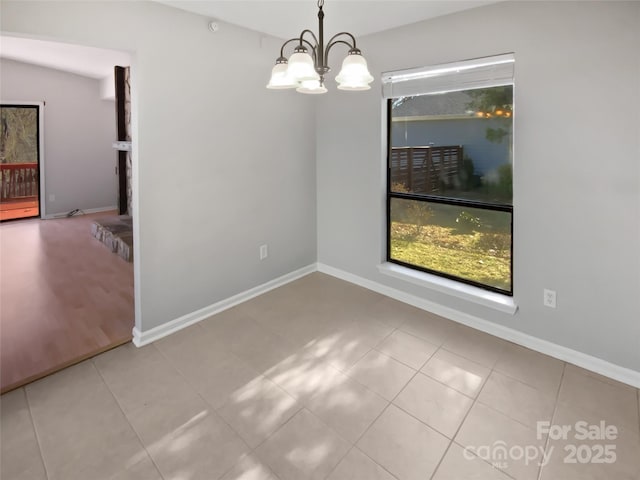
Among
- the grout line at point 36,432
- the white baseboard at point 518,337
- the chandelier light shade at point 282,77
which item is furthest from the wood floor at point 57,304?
the white baseboard at point 518,337

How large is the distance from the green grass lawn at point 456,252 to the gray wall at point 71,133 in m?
6.56

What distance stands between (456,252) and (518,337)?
0.80m

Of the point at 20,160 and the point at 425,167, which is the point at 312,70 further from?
the point at 20,160

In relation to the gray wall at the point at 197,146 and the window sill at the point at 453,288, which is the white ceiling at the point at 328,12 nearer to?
the gray wall at the point at 197,146

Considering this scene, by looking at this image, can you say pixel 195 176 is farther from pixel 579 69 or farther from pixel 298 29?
pixel 579 69

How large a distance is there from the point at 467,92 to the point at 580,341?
6.26 ft

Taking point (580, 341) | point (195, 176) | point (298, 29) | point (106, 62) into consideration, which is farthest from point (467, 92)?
point (106, 62)

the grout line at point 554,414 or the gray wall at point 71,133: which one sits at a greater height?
the gray wall at point 71,133

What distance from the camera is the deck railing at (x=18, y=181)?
6.62 m

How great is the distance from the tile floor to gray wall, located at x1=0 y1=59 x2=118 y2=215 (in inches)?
230

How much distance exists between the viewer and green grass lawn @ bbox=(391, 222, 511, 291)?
2795 mm

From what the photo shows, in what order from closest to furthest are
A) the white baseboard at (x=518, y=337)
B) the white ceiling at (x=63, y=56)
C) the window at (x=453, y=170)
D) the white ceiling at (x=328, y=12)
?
the white baseboard at (x=518, y=337) < the white ceiling at (x=328, y=12) < the window at (x=453, y=170) < the white ceiling at (x=63, y=56)

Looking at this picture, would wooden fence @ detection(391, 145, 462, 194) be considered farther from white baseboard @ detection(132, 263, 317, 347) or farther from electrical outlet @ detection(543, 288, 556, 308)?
white baseboard @ detection(132, 263, 317, 347)

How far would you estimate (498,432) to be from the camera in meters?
1.82
